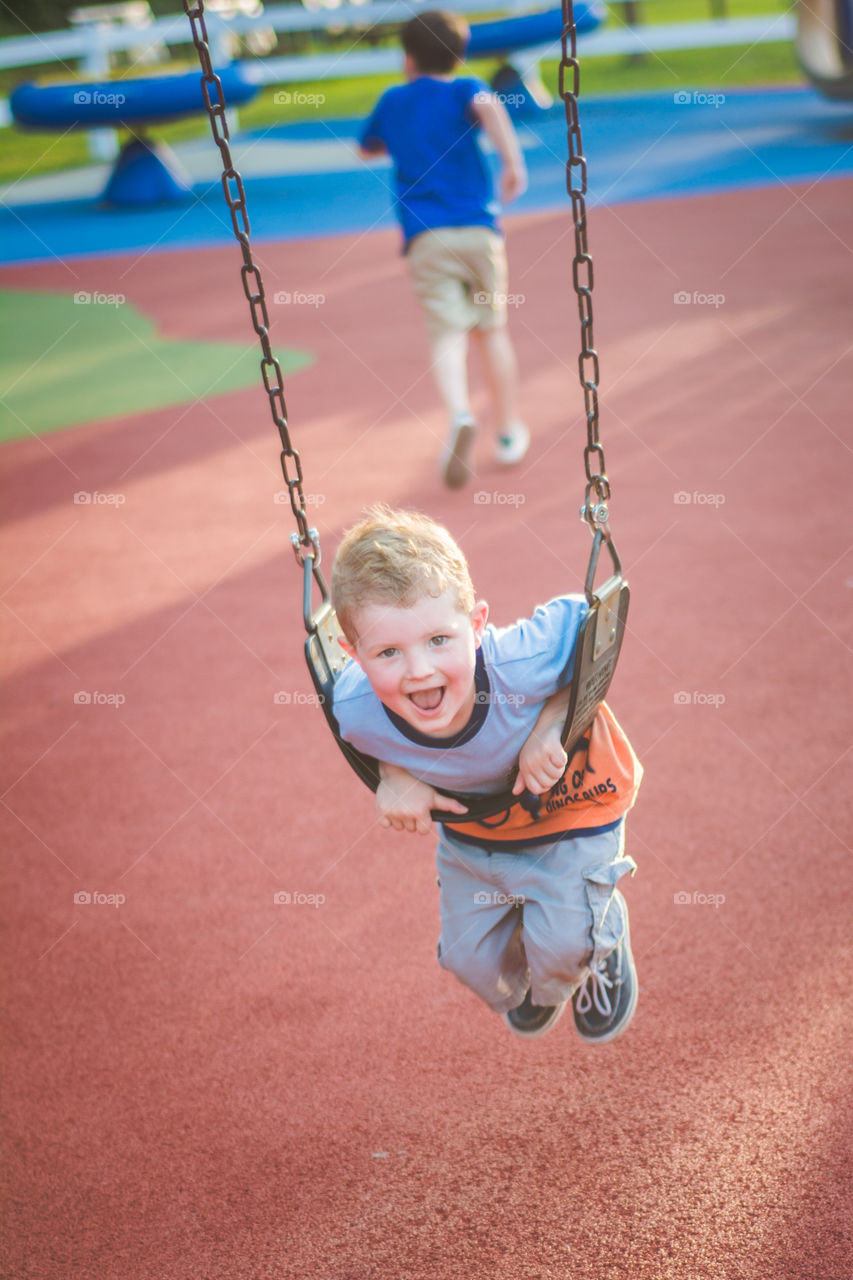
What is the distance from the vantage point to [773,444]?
5500 mm

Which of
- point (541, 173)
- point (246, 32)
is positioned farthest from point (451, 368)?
point (246, 32)

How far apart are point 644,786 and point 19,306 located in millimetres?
9032

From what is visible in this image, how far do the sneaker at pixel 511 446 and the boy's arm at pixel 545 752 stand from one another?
12.1 feet

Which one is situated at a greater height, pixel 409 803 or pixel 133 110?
pixel 409 803

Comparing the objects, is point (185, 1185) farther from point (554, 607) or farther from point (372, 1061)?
point (554, 607)

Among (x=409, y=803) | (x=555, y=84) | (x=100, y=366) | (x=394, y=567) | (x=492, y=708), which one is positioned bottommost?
(x=555, y=84)

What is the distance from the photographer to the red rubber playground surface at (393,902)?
2191 mm

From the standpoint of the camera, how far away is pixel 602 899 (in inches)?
89.7

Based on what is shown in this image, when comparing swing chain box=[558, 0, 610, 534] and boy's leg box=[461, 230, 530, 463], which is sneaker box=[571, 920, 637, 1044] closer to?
swing chain box=[558, 0, 610, 534]

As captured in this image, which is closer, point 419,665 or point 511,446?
point 419,665

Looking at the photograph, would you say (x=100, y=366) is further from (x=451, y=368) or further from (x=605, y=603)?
(x=605, y=603)

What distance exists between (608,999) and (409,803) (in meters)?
0.69

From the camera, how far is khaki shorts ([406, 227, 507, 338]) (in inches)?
206

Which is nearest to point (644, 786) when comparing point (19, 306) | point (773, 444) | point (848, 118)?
point (773, 444)
